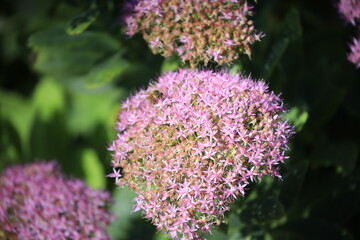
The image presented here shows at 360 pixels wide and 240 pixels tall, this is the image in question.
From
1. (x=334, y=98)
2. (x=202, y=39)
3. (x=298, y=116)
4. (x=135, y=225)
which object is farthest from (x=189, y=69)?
(x=135, y=225)

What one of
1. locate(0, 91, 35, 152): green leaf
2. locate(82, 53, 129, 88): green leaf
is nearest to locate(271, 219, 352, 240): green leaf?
locate(82, 53, 129, 88): green leaf

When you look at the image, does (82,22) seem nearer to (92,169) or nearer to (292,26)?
(292,26)

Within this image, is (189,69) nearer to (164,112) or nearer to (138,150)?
(164,112)

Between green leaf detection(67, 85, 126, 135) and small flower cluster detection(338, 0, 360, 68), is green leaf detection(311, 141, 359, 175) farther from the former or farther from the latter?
green leaf detection(67, 85, 126, 135)

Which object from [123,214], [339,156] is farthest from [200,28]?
[123,214]

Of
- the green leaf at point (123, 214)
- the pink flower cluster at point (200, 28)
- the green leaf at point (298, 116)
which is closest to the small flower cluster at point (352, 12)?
the green leaf at point (298, 116)

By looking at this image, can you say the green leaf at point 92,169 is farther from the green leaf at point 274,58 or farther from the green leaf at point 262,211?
the green leaf at point 274,58
